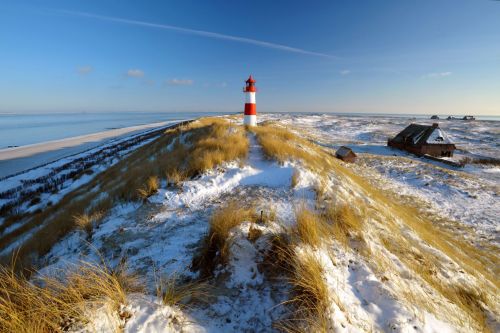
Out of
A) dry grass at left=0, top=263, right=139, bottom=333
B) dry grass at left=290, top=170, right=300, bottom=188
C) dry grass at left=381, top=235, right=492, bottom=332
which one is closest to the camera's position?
dry grass at left=0, top=263, right=139, bottom=333

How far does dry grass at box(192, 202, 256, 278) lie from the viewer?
3236 millimetres

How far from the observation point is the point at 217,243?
3.49m

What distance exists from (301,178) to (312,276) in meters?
4.03

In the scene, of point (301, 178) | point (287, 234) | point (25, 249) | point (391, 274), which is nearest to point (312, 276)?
point (287, 234)

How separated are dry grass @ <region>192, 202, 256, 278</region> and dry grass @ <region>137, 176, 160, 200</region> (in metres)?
2.93

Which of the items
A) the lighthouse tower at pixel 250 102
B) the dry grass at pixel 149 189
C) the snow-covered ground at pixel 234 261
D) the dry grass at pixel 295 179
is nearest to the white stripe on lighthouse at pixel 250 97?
A: the lighthouse tower at pixel 250 102

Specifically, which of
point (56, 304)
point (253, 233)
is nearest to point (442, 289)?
point (253, 233)

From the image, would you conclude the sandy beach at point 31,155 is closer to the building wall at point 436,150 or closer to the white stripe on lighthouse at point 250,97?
the white stripe on lighthouse at point 250,97

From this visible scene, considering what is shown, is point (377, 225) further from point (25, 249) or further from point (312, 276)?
point (25, 249)

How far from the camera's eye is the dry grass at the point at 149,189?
5.93m

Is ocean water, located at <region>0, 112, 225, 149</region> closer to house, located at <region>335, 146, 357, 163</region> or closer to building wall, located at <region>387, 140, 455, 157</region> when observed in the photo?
house, located at <region>335, 146, 357, 163</region>

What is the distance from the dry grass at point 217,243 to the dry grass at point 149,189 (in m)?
2.93

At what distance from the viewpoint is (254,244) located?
11.3 feet

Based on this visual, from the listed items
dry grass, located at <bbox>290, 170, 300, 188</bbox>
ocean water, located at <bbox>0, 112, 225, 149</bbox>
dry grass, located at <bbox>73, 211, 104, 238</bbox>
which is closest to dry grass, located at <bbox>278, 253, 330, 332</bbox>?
dry grass, located at <bbox>290, 170, 300, 188</bbox>
